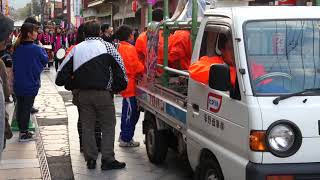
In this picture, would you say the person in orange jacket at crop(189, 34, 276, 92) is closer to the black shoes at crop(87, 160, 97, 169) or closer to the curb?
the black shoes at crop(87, 160, 97, 169)

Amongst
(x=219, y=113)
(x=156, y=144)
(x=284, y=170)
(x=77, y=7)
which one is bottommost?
(x=156, y=144)

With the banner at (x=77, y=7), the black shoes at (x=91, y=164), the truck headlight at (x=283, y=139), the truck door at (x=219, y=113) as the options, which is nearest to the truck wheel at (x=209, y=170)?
the truck door at (x=219, y=113)

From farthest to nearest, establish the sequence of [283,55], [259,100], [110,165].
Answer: [110,165] → [283,55] → [259,100]

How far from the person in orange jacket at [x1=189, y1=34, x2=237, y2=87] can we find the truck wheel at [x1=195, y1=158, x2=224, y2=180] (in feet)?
2.32

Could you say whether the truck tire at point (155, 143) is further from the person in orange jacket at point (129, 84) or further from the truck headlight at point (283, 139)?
the truck headlight at point (283, 139)

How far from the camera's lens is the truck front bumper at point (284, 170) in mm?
3688

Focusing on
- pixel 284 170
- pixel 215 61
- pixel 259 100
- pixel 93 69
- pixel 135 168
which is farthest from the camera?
pixel 135 168

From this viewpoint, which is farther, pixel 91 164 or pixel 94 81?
pixel 91 164

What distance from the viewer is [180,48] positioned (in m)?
6.13

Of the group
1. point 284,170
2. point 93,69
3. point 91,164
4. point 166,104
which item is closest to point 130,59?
point 93,69

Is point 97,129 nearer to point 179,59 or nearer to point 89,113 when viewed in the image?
point 89,113

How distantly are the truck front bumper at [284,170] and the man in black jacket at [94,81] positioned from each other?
2.75m

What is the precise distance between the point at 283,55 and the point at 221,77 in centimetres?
56

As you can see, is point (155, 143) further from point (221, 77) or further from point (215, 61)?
point (221, 77)
